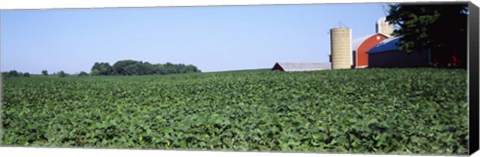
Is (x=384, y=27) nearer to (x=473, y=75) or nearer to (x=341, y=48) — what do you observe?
(x=341, y=48)

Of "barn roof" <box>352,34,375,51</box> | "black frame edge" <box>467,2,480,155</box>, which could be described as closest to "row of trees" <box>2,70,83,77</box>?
"barn roof" <box>352,34,375,51</box>

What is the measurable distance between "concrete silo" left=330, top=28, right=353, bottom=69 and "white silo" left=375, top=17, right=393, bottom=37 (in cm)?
24

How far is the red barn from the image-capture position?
614cm

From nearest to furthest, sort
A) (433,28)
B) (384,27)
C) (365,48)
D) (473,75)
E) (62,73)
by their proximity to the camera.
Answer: (473,75) → (433,28) → (384,27) → (365,48) → (62,73)

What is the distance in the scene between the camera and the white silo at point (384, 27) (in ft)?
19.7

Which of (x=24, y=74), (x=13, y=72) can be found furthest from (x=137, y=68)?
(x=13, y=72)

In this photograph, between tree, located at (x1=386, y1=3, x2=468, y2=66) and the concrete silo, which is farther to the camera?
the concrete silo

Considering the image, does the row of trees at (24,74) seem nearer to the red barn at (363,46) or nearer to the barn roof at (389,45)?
the red barn at (363,46)

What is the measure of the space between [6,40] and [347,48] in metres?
3.23

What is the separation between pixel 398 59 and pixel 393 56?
0.05m

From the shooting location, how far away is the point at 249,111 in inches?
249

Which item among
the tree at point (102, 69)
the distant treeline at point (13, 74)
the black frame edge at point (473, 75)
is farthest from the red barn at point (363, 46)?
the distant treeline at point (13, 74)

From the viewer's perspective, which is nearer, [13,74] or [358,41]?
[358,41]

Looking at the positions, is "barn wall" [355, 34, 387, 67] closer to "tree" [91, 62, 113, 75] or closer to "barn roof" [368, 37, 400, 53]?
"barn roof" [368, 37, 400, 53]
